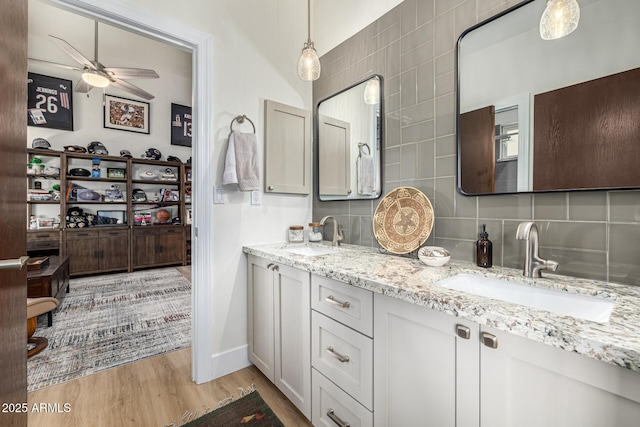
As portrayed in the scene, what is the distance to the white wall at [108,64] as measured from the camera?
3.84 metres

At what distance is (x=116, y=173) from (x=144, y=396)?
4.32m

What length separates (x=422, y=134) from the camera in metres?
1.58

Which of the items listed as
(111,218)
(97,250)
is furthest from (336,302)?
(111,218)

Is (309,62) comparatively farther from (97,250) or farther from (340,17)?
(97,250)

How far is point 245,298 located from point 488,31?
209 cm

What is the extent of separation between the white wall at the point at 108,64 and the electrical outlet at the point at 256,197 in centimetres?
316

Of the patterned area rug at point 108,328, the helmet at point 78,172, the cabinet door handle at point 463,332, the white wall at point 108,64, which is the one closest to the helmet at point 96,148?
the white wall at point 108,64

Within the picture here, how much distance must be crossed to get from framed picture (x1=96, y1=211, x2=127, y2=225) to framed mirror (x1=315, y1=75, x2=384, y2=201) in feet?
14.2

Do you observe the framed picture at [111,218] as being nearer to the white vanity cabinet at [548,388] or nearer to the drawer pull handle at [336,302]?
the drawer pull handle at [336,302]

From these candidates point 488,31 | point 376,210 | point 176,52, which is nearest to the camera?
point 488,31

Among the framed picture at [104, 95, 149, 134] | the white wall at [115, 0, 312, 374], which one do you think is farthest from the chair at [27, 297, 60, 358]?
the framed picture at [104, 95, 149, 134]

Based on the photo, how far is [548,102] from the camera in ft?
3.65

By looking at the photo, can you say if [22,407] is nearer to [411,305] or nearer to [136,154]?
[411,305]

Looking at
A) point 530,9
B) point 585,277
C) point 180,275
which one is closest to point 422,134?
point 530,9
